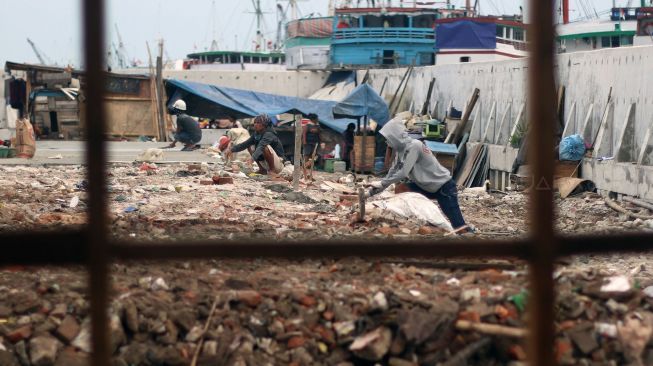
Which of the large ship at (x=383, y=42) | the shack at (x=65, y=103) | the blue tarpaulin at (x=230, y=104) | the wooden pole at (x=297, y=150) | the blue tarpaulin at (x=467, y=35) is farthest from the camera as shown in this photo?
the large ship at (x=383, y=42)

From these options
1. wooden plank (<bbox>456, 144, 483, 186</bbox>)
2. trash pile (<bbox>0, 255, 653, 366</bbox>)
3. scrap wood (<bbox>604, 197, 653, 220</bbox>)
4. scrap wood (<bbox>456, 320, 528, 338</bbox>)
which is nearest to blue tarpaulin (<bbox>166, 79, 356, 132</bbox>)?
wooden plank (<bbox>456, 144, 483, 186</bbox>)

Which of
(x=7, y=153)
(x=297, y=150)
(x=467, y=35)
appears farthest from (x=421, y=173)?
(x=467, y=35)

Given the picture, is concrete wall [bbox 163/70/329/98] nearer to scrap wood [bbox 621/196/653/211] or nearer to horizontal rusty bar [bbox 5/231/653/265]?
scrap wood [bbox 621/196/653/211]

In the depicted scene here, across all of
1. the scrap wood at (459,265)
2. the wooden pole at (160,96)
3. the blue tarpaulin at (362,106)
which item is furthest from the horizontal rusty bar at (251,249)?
the wooden pole at (160,96)

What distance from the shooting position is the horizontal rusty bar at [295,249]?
1.58m

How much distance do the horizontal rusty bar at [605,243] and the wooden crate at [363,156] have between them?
18.0 metres

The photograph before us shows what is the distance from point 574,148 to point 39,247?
12914 millimetres

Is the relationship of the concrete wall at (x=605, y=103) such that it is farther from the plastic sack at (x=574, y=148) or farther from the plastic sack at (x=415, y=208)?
the plastic sack at (x=415, y=208)

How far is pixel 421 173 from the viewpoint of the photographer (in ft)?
29.0

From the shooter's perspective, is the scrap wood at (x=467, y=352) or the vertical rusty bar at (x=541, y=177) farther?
the scrap wood at (x=467, y=352)

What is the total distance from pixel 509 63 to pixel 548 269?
55.7ft

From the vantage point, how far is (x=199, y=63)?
56.2m

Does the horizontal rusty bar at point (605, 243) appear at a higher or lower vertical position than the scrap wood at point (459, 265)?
higher

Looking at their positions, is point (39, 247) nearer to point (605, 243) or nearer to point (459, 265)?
point (605, 243)
